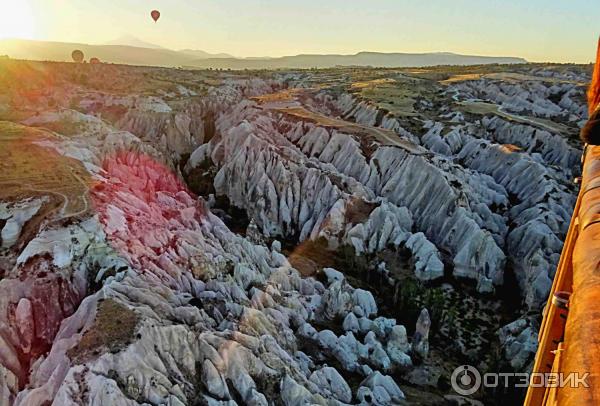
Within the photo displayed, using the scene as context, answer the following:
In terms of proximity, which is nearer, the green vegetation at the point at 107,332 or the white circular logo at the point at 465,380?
the green vegetation at the point at 107,332

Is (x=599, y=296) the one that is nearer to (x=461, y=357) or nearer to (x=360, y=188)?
(x=461, y=357)

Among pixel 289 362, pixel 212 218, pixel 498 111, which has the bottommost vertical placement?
pixel 289 362

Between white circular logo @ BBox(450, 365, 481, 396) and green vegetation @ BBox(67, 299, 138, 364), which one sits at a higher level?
green vegetation @ BBox(67, 299, 138, 364)

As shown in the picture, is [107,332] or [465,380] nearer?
[107,332]

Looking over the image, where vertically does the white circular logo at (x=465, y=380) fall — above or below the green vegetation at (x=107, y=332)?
below

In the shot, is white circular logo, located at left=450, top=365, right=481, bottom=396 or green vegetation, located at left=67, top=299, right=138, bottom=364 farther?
white circular logo, located at left=450, top=365, right=481, bottom=396

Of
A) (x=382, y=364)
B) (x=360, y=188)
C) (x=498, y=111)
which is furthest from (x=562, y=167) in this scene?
(x=382, y=364)

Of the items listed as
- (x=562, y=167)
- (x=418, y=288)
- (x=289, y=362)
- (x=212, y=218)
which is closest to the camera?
(x=289, y=362)

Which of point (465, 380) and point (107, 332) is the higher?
point (107, 332)
